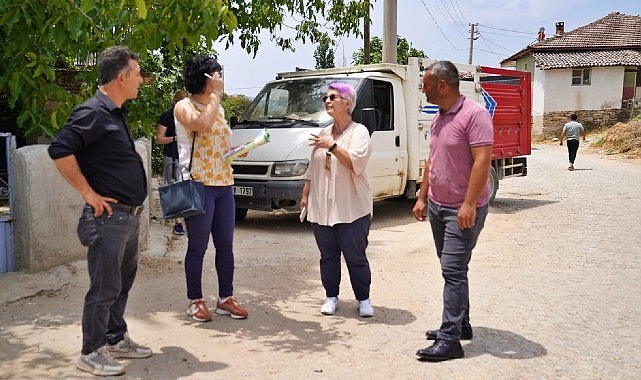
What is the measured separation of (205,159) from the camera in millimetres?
4449

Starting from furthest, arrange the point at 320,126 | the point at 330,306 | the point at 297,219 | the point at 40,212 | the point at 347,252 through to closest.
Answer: the point at 297,219 < the point at 320,126 < the point at 40,212 < the point at 330,306 < the point at 347,252

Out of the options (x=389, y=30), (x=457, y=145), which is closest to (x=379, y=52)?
(x=389, y=30)

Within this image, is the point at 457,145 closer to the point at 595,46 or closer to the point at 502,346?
the point at 502,346

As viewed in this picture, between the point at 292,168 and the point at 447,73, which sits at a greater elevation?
the point at 447,73

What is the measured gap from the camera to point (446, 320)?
408 cm

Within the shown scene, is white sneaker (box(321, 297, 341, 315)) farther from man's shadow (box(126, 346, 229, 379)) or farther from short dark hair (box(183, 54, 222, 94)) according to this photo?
short dark hair (box(183, 54, 222, 94))

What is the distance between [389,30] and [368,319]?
916 centimetres

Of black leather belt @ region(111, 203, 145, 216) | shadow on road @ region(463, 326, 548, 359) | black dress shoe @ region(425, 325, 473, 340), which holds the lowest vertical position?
shadow on road @ region(463, 326, 548, 359)

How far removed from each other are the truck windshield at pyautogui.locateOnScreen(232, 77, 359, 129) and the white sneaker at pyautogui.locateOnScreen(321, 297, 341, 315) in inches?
147

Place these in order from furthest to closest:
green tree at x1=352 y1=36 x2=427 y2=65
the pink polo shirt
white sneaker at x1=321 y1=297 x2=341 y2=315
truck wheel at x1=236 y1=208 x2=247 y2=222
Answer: green tree at x1=352 y1=36 x2=427 y2=65 < truck wheel at x1=236 y1=208 x2=247 y2=222 < white sneaker at x1=321 y1=297 x2=341 y2=315 < the pink polo shirt

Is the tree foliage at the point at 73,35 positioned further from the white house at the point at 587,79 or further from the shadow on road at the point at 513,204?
the white house at the point at 587,79

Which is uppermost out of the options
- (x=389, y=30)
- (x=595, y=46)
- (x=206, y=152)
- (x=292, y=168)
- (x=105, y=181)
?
(x=595, y=46)

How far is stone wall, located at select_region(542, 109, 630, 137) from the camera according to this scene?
3791 cm

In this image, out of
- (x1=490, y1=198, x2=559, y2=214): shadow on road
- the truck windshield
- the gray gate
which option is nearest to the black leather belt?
the gray gate
